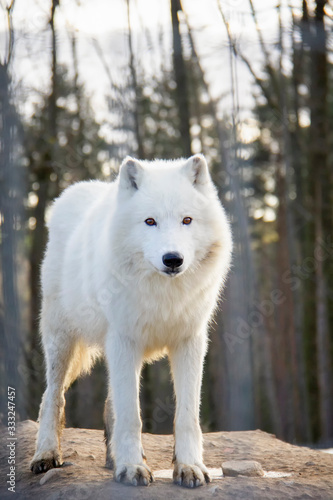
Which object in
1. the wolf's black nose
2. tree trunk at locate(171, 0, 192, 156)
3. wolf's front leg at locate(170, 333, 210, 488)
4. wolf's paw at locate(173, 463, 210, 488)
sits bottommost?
wolf's paw at locate(173, 463, 210, 488)

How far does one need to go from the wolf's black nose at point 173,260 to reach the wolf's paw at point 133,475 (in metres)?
1.34

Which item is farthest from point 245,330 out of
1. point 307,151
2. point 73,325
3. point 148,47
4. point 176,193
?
point 176,193

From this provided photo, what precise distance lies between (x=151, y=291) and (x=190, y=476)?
1236 millimetres

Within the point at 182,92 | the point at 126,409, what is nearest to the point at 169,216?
the point at 126,409

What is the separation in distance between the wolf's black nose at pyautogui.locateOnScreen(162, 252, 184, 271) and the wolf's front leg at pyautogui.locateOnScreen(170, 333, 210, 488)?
2.78 ft

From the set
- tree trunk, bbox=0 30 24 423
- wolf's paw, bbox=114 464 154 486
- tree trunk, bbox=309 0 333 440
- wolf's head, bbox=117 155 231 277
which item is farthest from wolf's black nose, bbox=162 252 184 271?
tree trunk, bbox=309 0 333 440

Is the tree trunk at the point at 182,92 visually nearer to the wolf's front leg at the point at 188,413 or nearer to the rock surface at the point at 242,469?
the wolf's front leg at the point at 188,413

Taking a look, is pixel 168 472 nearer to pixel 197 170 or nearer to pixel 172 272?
pixel 172 272

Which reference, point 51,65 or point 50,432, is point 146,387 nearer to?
point 51,65

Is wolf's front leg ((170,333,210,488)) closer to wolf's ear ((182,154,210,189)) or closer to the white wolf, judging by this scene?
the white wolf

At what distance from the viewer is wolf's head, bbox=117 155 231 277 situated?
Result: 3.39 metres

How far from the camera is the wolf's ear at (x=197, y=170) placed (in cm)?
394

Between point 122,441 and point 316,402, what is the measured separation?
28.8 ft

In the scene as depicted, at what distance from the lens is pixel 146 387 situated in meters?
12.0
